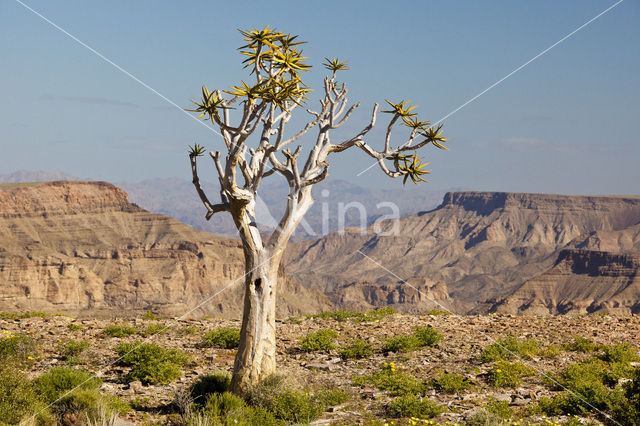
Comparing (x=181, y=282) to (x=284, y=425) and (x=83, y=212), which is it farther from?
(x=284, y=425)

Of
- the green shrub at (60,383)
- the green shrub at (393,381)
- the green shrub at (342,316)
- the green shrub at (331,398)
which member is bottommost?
the green shrub at (331,398)

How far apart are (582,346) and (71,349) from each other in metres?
14.3

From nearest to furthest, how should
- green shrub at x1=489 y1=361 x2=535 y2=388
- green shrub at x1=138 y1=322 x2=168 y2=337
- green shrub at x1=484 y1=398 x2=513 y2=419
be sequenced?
1. green shrub at x1=484 y1=398 x2=513 y2=419
2. green shrub at x1=489 y1=361 x2=535 y2=388
3. green shrub at x1=138 y1=322 x2=168 y2=337

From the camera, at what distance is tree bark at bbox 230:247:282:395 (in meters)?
12.7

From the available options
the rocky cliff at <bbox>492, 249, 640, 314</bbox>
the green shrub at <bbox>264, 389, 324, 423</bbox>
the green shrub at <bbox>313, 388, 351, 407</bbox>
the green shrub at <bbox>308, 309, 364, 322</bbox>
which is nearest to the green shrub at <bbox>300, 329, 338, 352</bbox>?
the green shrub at <bbox>313, 388, 351, 407</bbox>

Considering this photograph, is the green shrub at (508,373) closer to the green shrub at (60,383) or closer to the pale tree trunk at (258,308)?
the pale tree trunk at (258,308)

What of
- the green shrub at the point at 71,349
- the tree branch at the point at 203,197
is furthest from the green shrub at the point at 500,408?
the green shrub at the point at 71,349

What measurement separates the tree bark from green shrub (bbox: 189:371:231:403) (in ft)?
2.35

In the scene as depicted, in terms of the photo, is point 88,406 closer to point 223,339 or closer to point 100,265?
point 223,339

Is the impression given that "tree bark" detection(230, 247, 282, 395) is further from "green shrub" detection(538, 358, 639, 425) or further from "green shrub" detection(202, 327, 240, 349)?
"green shrub" detection(538, 358, 639, 425)

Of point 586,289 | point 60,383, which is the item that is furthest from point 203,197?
point 586,289

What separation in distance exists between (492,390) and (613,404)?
260cm

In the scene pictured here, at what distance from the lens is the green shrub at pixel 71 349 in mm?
16219

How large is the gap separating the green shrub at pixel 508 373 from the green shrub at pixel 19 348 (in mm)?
11845
